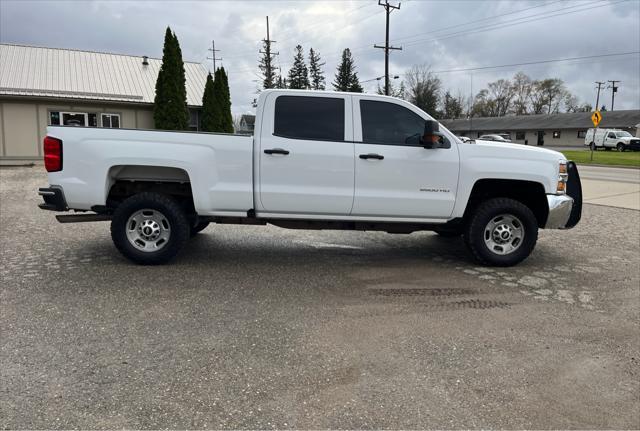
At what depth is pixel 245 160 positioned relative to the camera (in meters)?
5.87

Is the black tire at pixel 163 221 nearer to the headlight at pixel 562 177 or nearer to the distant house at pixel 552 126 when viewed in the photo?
the headlight at pixel 562 177

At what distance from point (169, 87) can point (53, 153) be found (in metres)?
20.2

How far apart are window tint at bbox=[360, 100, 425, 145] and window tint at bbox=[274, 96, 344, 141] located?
1.04 feet

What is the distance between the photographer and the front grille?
22.0ft

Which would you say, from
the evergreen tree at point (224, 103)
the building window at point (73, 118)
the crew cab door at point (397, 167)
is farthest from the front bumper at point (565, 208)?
the evergreen tree at point (224, 103)

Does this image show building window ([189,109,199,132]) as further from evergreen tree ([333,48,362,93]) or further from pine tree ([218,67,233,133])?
evergreen tree ([333,48,362,93])

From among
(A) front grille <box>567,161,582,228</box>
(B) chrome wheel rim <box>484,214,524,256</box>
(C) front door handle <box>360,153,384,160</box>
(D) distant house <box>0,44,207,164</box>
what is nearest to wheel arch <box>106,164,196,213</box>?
(C) front door handle <box>360,153,384,160</box>

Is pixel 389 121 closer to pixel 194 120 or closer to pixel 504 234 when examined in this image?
pixel 504 234

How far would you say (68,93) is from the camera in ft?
81.5

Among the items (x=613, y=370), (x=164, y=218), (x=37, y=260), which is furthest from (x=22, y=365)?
(x=613, y=370)

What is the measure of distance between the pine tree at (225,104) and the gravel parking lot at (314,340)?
22094mm

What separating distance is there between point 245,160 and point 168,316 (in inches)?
81.9

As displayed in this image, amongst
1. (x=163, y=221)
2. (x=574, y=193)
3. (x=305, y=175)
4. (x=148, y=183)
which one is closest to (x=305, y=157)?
(x=305, y=175)

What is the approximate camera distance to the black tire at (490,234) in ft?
20.6
